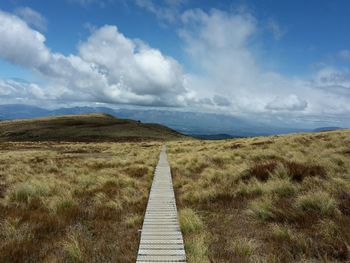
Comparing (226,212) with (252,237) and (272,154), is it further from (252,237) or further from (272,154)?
(272,154)

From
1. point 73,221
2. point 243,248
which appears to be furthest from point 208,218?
point 73,221

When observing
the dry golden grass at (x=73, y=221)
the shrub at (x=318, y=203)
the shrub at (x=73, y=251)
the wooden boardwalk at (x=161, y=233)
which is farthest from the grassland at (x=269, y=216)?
the shrub at (x=73, y=251)

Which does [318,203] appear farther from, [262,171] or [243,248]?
[262,171]

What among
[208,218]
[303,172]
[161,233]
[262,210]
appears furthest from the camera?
[303,172]

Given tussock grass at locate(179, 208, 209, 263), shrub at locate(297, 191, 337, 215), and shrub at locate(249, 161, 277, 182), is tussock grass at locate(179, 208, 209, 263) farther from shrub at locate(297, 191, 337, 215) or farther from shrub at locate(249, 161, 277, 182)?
shrub at locate(249, 161, 277, 182)

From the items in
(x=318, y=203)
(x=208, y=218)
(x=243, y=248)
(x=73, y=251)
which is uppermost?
(x=318, y=203)

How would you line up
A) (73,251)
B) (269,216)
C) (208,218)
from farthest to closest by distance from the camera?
1. (208,218)
2. (269,216)
3. (73,251)

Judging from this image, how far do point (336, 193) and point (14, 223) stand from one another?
10.1 metres

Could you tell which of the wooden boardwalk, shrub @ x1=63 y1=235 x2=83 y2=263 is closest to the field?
shrub @ x1=63 y1=235 x2=83 y2=263

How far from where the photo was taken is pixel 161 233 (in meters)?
8.34

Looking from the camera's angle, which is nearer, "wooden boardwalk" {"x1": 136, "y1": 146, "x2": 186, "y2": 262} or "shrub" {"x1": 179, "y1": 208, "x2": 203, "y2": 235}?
"wooden boardwalk" {"x1": 136, "y1": 146, "x2": 186, "y2": 262}

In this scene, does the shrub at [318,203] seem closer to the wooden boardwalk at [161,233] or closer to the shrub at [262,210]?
the shrub at [262,210]

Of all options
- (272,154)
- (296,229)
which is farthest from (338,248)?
(272,154)

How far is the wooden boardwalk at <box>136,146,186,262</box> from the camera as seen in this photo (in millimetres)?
6852
